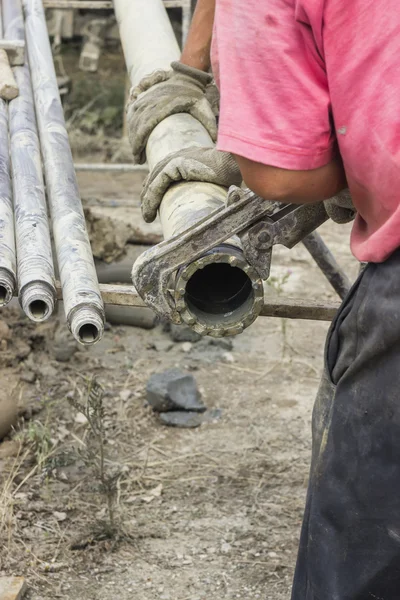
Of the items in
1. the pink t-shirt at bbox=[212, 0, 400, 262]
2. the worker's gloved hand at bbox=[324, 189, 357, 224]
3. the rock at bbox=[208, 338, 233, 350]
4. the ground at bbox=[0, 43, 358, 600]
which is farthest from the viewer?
the rock at bbox=[208, 338, 233, 350]

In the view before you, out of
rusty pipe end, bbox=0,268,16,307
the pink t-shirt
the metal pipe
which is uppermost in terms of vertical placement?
the pink t-shirt

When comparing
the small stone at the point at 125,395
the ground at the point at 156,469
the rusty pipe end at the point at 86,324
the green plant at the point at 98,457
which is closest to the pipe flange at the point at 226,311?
the rusty pipe end at the point at 86,324

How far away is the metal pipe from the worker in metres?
0.62

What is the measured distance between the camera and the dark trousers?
70.9 inches

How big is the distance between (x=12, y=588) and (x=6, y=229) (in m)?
1.33

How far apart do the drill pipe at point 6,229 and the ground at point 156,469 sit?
1298mm

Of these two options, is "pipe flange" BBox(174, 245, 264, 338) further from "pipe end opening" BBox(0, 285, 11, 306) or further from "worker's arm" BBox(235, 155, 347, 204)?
"pipe end opening" BBox(0, 285, 11, 306)

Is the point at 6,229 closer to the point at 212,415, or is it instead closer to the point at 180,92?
the point at 180,92

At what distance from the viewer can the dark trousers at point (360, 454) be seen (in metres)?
1.80

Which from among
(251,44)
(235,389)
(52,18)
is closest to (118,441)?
(235,389)

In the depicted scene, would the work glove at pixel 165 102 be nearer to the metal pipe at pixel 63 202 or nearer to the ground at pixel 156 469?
the metal pipe at pixel 63 202

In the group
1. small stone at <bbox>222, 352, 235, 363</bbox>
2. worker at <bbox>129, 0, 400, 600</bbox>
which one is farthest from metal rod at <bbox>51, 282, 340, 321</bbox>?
small stone at <bbox>222, 352, 235, 363</bbox>

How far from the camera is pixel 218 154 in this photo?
7.91ft

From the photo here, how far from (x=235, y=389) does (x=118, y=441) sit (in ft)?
2.72
